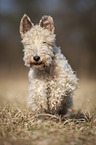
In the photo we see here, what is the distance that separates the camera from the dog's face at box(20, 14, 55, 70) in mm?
3918

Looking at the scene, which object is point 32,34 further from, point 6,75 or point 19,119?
point 6,75

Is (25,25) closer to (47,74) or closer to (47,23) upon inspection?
(47,23)

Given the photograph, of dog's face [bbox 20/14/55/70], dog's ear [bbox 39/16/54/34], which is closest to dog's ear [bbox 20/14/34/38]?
dog's face [bbox 20/14/55/70]

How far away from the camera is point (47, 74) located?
14.3 feet

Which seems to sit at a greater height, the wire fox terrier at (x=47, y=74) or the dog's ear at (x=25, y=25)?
the dog's ear at (x=25, y=25)

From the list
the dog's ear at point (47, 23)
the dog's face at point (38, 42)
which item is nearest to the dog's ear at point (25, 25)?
the dog's face at point (38, 42)

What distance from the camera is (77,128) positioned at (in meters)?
3.63

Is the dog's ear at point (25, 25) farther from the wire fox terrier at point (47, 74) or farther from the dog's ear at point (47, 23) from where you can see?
the dog's ear at point (47, 23)

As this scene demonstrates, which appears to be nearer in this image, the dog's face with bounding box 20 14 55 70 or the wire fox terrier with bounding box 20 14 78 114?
the dog's face with bounding box 20 14 55 70

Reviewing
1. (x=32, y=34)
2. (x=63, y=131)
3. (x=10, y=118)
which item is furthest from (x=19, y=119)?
(x=32, y=34)

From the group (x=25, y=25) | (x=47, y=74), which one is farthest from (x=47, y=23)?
(x=47, y=74)

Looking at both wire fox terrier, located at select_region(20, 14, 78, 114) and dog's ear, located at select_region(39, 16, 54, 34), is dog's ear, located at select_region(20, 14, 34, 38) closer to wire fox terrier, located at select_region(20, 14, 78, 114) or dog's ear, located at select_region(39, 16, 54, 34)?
wire fox terrier, located at select_region(20, 14, 78, 114)

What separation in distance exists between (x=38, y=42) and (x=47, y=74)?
2.46 feet

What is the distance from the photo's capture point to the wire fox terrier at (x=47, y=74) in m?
4.15
